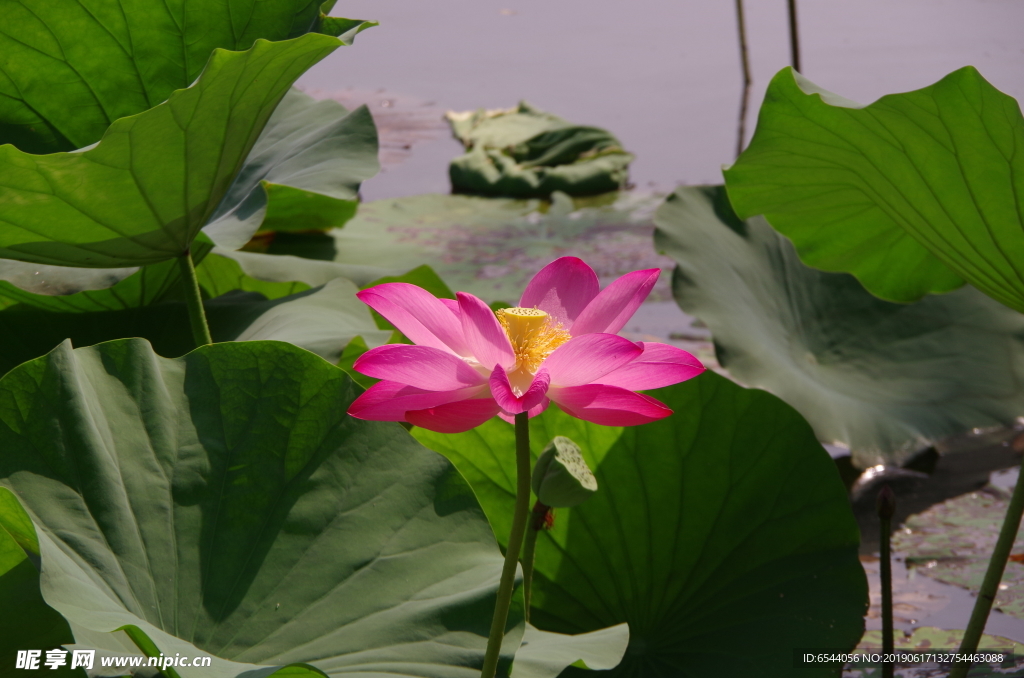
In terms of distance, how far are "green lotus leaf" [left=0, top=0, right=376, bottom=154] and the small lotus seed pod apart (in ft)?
1.72

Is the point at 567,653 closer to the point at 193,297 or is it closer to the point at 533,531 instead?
the point at 533,531

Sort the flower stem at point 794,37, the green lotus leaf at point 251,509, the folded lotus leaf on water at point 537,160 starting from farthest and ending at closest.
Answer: the folded lotus leaf on water at point 537,160
the flower stem at point 794,37
the green lotus leaf at point 251,509

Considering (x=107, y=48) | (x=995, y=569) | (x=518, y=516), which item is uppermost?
(x=107, y=48)

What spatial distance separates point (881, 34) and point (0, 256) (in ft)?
13.8

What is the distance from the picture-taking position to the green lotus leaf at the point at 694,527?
0.86 meters

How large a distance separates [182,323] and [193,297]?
194 millimetres

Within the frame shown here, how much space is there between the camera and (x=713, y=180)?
2.61 m

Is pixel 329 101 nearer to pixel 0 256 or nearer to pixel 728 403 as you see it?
Result: pixel 0 256

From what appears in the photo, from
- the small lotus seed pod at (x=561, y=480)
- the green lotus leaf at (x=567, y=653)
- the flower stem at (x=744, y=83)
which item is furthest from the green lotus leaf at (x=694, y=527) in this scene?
the flower stem at (x=744, y=83)

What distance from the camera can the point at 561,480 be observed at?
1.44 feet

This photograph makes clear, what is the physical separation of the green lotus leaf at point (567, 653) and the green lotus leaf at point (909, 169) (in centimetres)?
51

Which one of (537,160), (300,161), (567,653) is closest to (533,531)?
(567,653)

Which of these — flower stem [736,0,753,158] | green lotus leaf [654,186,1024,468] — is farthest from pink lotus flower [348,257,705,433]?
flower stem [736,0,753,158]
